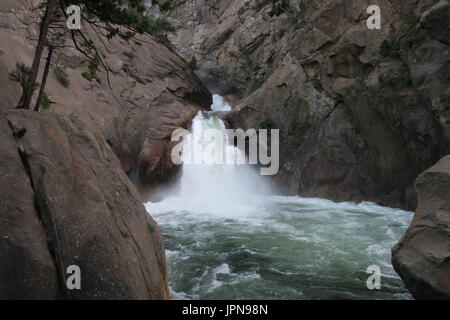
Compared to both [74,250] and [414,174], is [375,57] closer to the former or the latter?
[414,174]

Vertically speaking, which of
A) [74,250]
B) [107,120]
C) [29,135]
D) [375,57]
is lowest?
[74,250]

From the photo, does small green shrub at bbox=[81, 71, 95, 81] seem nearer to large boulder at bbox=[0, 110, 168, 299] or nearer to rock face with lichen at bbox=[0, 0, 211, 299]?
rock face with lichen at bbox=[0, 0, 211, 299]

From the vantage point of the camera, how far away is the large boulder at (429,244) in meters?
6.26

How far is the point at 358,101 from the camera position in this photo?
19.0 m

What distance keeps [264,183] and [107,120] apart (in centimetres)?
1011

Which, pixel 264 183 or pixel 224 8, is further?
pixel 224 8

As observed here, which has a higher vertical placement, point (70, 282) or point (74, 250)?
point (74, 250)

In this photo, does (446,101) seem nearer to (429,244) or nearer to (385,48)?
(385,48)

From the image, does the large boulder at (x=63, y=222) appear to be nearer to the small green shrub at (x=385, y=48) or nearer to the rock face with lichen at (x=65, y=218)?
the rock face with lichen at (x=65, y=218)

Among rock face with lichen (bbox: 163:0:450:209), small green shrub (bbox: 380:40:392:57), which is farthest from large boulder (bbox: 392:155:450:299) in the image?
small green shrub (bbox: 380:40:392:57)

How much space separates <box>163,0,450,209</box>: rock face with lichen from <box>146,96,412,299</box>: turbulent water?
1.52 meters

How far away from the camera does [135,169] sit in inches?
758

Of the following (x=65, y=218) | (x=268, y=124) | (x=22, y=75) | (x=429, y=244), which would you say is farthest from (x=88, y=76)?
(x=429, y=244)
